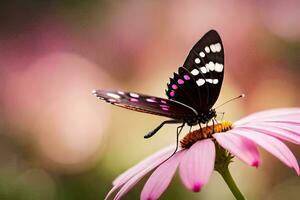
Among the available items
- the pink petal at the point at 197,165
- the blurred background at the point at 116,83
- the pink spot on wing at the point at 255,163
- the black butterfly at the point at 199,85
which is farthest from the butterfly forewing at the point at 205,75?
the blurred background at the point at 116,83

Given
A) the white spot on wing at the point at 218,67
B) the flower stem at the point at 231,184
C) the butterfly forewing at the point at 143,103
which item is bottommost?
the flower stem at the point at 231,184

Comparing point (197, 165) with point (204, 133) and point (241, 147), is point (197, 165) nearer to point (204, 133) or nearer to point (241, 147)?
point (241, 147)

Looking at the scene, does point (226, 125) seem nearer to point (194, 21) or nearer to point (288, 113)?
point (288, 113)

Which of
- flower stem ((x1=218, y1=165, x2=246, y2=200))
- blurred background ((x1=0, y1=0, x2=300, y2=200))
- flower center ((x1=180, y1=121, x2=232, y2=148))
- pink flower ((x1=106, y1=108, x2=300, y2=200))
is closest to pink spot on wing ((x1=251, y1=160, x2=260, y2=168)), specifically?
pink flower ((x1=106, y1=108, x2=300, y2=200))

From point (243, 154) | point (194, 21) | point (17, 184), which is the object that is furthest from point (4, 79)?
point (243, 154)

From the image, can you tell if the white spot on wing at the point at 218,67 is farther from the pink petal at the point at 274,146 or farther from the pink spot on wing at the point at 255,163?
the pink spot on wing at the point at 255,163

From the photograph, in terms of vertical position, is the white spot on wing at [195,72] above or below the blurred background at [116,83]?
below

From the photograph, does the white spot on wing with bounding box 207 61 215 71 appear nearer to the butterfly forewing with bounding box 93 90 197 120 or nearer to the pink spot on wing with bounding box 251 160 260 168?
the butterfly forewing with bounding box 93 90 197 120
